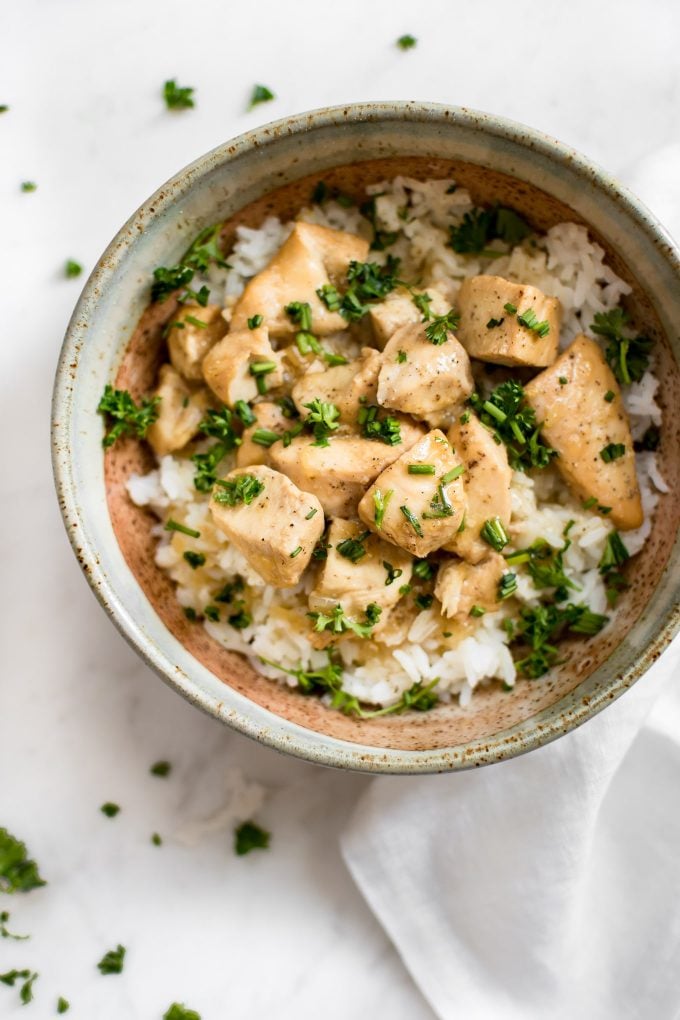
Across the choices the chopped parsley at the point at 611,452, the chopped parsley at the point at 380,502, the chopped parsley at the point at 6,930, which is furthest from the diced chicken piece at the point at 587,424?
the chopped parsley at the point at 6,930

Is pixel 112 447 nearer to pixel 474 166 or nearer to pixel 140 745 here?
pixel 140 745

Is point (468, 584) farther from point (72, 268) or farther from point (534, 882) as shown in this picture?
point (72, 268)

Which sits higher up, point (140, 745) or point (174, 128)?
point (174, 128)

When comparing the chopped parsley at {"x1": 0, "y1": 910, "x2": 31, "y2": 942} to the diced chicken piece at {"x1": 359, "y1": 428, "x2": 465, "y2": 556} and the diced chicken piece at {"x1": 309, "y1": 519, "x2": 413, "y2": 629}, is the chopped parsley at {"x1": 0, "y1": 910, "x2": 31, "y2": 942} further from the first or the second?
the diced chicken piece at {"x1": 359, "y1": 428, "x2": 465, "y2": 556}

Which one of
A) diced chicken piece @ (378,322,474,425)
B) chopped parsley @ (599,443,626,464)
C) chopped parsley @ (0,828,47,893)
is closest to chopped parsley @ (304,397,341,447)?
diced chicken piece @ (378,322,474,425)

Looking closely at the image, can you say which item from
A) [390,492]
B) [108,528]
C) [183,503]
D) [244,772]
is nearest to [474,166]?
[390,492]

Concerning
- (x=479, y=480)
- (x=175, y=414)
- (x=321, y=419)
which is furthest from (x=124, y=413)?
(x=479, y=480)

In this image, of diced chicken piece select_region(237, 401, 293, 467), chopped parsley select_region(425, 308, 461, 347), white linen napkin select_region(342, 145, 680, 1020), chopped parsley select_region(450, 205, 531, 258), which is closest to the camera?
chopped parsley select_region(425, 308, 461, 347)
